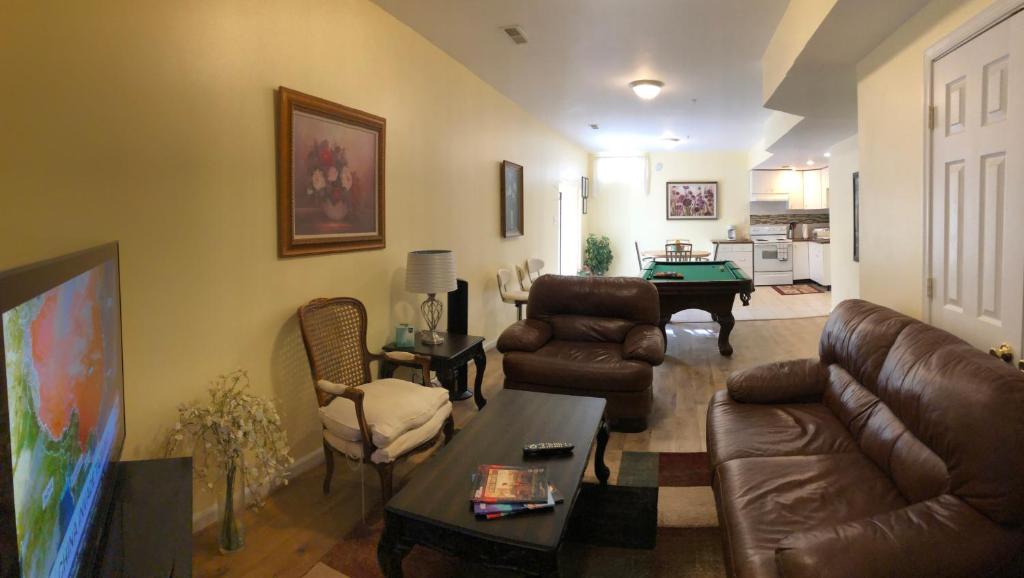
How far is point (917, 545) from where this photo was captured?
136cm

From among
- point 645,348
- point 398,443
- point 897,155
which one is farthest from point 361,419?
point 897,155

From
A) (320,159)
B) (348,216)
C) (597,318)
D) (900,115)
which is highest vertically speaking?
(900,115)

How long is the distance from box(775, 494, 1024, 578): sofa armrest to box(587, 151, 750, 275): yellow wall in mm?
9432

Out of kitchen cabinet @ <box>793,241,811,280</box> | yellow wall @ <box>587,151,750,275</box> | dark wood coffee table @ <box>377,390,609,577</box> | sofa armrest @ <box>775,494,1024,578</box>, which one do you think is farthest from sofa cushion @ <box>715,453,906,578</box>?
kitchen cabinet @ <box>793,241,811,280</box>

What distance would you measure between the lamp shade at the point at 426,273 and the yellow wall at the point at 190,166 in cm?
24

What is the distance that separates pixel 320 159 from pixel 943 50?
300cm

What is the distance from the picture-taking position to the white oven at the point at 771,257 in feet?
34.4

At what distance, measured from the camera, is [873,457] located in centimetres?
211

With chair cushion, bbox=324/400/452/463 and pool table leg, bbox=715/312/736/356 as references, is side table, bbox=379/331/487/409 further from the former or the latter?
pool table leg, bbox=715/312/736/356

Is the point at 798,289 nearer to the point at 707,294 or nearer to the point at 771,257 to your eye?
the point at 771,257

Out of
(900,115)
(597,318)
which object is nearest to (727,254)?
(597,318)

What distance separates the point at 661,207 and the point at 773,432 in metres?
8.72

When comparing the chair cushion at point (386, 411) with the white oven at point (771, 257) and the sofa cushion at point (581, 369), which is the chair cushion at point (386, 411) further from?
the white oven at point (771, 257)

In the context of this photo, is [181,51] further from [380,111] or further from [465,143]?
[465,143]
